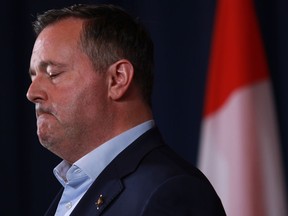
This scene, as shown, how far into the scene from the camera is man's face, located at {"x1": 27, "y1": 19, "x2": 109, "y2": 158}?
120cm

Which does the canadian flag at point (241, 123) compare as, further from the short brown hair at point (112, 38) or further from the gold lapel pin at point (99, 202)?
the gold lapel pin at point (99, 202)

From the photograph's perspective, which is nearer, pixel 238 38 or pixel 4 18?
pixel 238 38

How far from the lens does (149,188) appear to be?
1094 mm

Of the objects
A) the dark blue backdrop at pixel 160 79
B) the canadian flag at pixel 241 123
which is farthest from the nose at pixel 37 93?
the dark blue backdrop at pixel 160 79

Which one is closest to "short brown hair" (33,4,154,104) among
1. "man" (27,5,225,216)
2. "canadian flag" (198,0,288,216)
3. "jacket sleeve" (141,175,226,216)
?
"man" (27,5,225,216)

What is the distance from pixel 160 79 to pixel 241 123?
13.0 inches

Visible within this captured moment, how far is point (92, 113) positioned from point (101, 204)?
165 mm

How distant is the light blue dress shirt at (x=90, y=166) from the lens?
1210 millimetres

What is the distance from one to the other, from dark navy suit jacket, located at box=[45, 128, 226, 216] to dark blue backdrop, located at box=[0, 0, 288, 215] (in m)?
0.70

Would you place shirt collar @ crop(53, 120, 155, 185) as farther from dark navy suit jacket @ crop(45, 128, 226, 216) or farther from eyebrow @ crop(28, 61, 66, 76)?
eyebrow @ crop(28, 61, 66, 76)

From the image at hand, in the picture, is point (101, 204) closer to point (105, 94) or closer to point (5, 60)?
point (105, 94)

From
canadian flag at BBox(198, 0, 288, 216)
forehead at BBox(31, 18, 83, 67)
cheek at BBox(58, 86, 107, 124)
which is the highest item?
forehead at BBox(31, 18, 83, 67)

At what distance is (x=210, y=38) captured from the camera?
190 cm

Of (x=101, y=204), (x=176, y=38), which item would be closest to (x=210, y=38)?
(x=176, y=38)
